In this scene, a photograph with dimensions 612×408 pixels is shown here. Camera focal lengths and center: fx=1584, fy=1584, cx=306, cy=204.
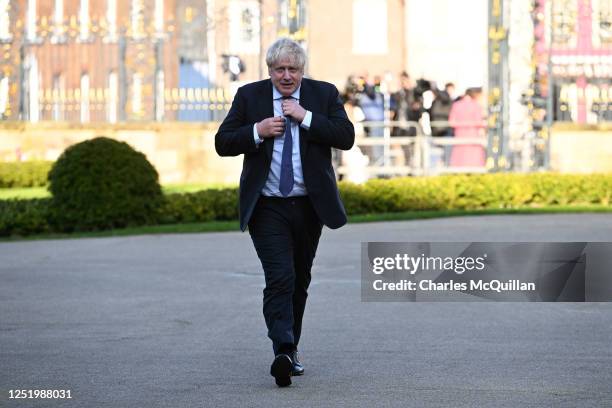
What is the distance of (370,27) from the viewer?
47062 millimetres

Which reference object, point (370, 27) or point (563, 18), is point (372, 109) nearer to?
point (563, 18)

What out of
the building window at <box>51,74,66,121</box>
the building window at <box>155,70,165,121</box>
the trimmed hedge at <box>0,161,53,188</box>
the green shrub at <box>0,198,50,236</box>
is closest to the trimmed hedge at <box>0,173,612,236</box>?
the green shrub at <box>0,198,50,236</box>

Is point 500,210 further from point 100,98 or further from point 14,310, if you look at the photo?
point 14,310

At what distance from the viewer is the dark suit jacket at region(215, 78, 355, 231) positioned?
762 cm

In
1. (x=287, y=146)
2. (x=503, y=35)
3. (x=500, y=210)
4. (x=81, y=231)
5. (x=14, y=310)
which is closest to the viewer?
(x=287, y=146)

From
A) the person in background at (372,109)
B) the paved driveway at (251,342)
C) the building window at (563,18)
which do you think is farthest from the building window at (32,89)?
the paved driveway at (251,342)

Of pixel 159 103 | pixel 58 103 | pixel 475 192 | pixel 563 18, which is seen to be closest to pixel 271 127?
pixel 475 192

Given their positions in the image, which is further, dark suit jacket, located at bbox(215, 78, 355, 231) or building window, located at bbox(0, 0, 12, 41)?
building window, located at bbox(0, 0, 12, 41)

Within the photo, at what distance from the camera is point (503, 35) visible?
24578 millimetres

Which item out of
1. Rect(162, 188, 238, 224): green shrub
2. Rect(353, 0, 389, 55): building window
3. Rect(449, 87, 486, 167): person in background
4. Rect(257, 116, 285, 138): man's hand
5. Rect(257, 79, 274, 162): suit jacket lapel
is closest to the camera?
Rect(257, 116, 285, 138): man's hand

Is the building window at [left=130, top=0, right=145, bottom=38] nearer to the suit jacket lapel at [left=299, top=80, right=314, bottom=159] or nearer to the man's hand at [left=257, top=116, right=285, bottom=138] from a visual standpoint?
the suit jacket lapel at [left=299, top=80, right=314, bottom=159]

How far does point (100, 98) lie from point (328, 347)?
1817cm

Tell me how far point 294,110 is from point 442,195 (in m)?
13.6

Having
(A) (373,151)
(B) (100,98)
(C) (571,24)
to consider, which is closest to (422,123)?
(A) (373,151)
